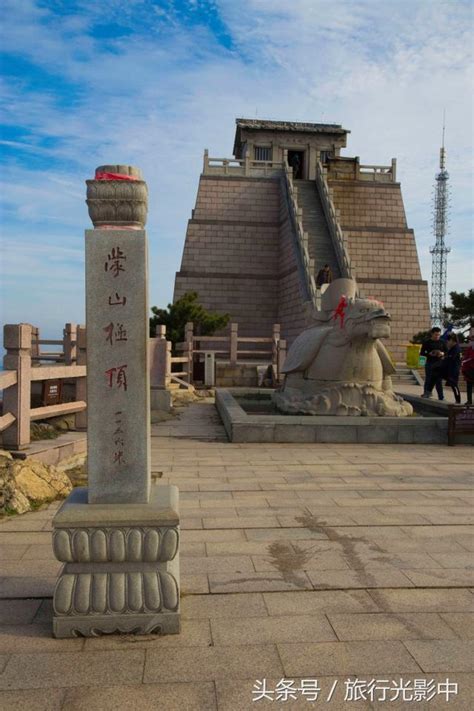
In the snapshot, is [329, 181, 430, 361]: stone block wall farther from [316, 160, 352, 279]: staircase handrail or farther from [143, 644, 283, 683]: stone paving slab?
[143, 644, 283, 683]: stone paving slab

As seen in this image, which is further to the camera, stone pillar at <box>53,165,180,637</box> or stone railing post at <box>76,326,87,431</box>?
stone railing post at <box>76,326,87,431</box>

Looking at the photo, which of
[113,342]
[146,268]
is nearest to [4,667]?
[113,342]

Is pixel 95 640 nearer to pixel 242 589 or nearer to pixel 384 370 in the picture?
pixel 242 589

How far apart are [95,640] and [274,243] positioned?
84.3 ft

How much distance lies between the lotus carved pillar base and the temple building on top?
22.6 m

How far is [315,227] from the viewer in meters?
25.2

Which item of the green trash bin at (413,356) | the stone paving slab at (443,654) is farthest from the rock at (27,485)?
the green trash bin at (413,356)

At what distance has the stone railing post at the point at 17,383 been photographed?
5.43 meters

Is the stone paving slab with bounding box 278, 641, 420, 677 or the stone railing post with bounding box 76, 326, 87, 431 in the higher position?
the stone railing post with bounding box 76, 326, 87, 431

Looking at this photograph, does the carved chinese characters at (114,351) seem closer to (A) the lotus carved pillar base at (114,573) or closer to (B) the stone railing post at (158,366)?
(A) the lotus carved pillar base at (114,573)

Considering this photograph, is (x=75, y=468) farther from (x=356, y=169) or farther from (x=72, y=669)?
(x=356, y=169)

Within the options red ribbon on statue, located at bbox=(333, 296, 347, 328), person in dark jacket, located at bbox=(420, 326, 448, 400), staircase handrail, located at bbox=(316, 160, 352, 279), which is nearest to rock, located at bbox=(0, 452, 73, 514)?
red ribbon on statue, located at bbox=(333, 296, 347, 328)

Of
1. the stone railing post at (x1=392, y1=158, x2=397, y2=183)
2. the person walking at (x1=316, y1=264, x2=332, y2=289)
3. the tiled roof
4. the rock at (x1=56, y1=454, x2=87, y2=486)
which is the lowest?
the rock at (x1=56, y1=454, x2=87, y2=486)

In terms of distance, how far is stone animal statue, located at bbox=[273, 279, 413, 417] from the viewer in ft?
26.2
